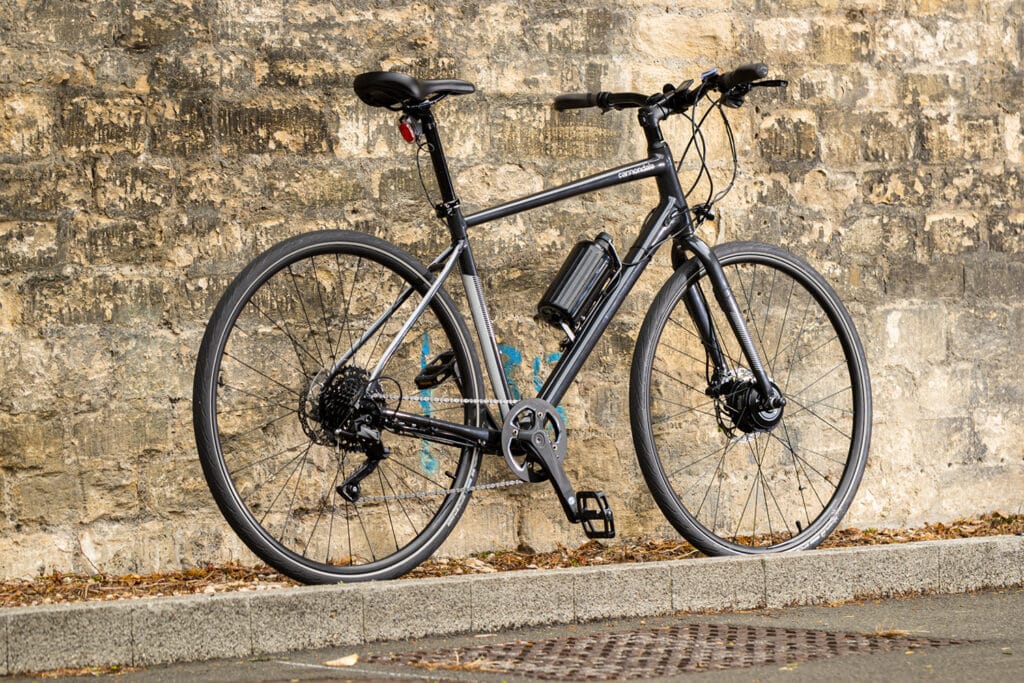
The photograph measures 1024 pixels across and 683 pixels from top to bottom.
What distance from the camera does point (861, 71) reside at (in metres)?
5.43

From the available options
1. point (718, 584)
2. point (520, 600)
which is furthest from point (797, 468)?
point (520, 600)

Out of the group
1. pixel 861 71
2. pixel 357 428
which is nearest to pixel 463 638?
pixel 357 428

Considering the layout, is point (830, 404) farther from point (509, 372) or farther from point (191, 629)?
point (191, 629)

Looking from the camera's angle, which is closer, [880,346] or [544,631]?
[544,631]

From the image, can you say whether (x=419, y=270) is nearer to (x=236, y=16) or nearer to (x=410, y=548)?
(x=410, y=548)

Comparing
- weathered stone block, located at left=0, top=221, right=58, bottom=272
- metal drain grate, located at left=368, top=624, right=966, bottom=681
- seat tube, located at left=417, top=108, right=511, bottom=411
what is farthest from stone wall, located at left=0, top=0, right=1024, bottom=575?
metal drain grate, located at left=368, top=624, right=966, bottom=681

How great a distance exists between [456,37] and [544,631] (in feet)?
7.53

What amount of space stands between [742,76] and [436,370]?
1486 mm

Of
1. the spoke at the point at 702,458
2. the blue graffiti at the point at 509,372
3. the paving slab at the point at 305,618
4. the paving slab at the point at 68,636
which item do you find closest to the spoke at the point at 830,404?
the spoke at the point at 702,458

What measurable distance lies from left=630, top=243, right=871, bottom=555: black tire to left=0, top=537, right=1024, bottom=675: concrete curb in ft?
1.43

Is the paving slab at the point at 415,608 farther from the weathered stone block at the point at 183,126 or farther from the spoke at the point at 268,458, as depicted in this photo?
the weathered stone block at the point at 183,126

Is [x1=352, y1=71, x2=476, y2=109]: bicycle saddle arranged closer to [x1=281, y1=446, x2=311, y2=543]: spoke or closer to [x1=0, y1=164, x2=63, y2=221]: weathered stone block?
[x1=0, y1=164, x2=63, y2=221]: weathered stone block

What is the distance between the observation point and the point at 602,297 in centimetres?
449

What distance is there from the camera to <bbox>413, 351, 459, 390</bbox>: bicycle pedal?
13.9 ft
